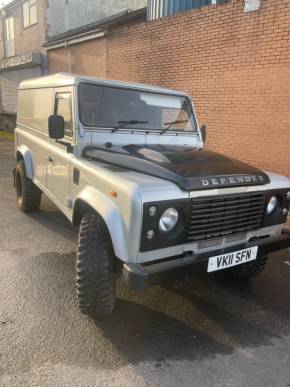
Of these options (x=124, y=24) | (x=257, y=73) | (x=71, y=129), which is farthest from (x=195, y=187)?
(x=124, y=24)

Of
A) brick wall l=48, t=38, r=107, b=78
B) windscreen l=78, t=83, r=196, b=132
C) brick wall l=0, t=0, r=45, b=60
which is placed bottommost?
windscreen l=78, t=83, r=196, b=132

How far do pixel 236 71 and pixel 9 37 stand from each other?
15.9 metres

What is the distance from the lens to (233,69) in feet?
18.7

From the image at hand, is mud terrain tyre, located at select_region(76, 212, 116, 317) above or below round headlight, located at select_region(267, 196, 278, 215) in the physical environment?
below

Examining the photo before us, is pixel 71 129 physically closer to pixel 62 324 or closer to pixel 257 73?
pixel 62 324

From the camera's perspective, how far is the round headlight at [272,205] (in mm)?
2797

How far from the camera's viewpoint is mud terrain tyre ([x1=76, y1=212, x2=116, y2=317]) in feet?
7.93

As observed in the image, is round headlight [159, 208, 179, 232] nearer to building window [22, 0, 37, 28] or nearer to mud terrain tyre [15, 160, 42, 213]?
mud terrain tyre [15, 160, 42, 213]

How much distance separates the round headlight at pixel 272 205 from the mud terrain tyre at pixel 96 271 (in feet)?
4.60

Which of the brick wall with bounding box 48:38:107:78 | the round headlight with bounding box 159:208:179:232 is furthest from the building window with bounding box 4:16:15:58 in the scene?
the round headlight with bounding box 159:208:179:232

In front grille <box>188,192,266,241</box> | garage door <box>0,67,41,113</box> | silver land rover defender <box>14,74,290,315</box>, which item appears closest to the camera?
silver land rover defender <box>14,74,290,315</box>

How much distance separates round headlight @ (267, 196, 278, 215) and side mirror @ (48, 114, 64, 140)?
6.51ft

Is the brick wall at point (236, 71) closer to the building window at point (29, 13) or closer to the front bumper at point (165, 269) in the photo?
the front bumper at point (165, 269)

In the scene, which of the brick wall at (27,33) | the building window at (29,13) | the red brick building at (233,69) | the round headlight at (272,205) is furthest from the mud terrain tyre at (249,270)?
the building window at (29,13)
